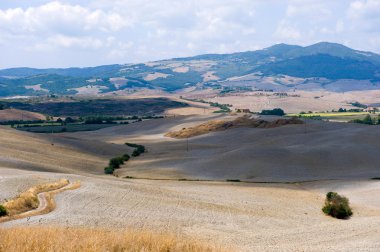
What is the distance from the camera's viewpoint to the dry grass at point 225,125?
5477 inches

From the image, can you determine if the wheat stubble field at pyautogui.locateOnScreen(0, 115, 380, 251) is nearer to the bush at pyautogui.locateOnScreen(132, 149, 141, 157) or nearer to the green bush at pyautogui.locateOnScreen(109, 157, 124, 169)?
the green bush at pyautogui.locateOnScreen(109, 157, 124, 169)

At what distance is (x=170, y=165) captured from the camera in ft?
280

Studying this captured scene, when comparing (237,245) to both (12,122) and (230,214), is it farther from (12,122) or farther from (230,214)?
(12,122)

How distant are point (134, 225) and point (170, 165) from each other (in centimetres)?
5638

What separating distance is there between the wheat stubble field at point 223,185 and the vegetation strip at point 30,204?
92 centimetres

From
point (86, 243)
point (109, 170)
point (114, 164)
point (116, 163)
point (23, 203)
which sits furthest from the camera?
point (116, 163)

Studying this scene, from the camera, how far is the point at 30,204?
3419 cm

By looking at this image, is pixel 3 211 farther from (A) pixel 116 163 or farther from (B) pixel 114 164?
(A) pixel 116 163

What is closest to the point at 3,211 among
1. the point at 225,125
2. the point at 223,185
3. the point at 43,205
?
the point at 43,205

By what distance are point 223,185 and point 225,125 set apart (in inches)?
3361

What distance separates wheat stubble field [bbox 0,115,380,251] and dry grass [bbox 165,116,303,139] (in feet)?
21.5

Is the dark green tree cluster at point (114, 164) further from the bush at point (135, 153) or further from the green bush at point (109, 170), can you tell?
the bush at point (135, 153)

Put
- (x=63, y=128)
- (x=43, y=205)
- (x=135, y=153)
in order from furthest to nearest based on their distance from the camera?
(x=63, y=128), (x=135, y=153), (x=43, y=205)

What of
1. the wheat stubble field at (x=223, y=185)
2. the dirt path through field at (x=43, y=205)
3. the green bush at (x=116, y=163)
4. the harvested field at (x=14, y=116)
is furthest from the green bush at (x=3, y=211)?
the harvested field at (x=14, y=116)
